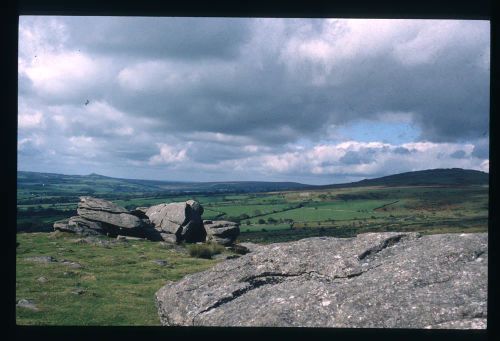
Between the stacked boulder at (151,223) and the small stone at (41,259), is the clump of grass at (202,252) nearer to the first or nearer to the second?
the stacked boulder at (151,223)

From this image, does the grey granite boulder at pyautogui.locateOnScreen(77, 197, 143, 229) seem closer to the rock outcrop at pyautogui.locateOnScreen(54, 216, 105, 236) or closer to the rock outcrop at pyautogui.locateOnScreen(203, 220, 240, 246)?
the rock outcrop at pyautogui.locateOnScreen(54, 216, 105, 236)

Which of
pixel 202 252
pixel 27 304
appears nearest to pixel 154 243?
pixel 202 252

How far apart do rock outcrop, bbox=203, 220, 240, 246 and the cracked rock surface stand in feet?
114

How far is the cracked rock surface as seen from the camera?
779 cm

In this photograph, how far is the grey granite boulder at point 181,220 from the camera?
4622 centimetres

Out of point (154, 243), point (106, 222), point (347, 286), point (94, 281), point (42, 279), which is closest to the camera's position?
point (347, 286)

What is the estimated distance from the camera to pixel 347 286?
8930 millimetres

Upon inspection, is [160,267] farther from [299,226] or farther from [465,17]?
[299,226]

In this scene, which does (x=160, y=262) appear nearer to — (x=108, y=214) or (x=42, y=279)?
(x=42, y=279)

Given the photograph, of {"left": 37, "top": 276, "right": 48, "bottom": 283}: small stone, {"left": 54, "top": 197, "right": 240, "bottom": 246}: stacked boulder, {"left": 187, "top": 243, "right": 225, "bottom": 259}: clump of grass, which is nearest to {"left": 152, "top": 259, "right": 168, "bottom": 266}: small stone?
{"left": 187, "top": 243, "right": 225, "bottom": 259}: clump of grass

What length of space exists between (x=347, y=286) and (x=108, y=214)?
1581 inches

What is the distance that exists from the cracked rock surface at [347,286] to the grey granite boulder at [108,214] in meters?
33.6

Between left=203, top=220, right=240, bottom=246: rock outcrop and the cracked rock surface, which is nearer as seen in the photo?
the cracked rock surface

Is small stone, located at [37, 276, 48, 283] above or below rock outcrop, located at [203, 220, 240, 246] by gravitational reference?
above
